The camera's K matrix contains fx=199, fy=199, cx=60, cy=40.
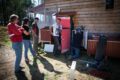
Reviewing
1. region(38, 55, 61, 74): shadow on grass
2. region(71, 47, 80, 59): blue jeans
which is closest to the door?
region(71, 47, 80, 59): blue jeans

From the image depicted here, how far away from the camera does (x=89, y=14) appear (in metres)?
13.0

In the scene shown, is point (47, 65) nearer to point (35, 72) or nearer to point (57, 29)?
point (35, 72)

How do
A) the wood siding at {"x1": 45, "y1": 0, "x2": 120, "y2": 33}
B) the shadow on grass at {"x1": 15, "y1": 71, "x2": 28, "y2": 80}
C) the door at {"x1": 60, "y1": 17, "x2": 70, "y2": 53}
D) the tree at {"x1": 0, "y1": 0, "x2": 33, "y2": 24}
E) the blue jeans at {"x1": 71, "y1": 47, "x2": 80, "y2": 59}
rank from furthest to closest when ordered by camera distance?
the tree at {"x1": 0, "y1": 0, "x2": 33, "y2": 24} < the wood siding at {"x1": 45, "y1": 0, "x2": 120, "y2": 33} < the door at {"x1": 60, "y1": 17, "x2": 70, "y2": 53} < the blue jeans at {"x1": 71, "y1": 47, "x2": 80, "y2": 59} < the shadow on grass at {"x1": 15, "y1": 71, "x2": 28, "y2": 80}

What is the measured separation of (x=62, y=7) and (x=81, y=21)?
7.77ft

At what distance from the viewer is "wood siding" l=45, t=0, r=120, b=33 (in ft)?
38.1

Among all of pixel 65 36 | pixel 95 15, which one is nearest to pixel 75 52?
pixel 65 36

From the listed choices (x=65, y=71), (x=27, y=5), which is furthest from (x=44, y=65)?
(x=27, y=5)

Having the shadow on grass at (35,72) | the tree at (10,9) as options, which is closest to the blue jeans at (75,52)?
the shadow on grass at (35,72)

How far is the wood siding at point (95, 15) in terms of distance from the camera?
11.6 m

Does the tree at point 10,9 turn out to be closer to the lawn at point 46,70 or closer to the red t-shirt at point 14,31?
the lawn at point 46,70

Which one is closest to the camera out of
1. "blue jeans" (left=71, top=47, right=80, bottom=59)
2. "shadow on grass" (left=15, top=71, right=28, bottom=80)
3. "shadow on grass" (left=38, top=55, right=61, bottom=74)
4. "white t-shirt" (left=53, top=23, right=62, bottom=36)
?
"shadow on grass" (left=15, top=71, right=28, bottom=80)

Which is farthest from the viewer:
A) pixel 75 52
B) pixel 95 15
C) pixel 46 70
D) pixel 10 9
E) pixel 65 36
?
pixel 10 9

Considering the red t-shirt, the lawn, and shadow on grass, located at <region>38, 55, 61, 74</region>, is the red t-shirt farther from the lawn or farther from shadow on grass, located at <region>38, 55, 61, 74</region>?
shadow on grass, located at <region>38, 55, 61, 74</region>

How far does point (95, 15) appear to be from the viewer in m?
12.6
